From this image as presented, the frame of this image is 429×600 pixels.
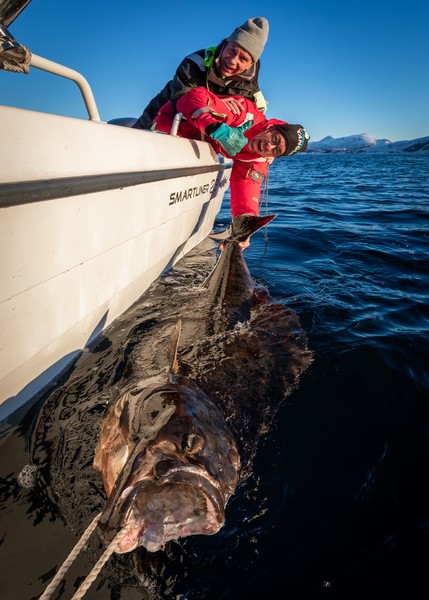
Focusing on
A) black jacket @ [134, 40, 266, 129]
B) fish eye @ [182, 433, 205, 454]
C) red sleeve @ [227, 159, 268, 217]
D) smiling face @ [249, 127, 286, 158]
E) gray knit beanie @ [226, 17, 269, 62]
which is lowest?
fish eye @ [182, 433, 205, 454]

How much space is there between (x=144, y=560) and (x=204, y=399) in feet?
2.36

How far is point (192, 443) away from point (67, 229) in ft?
5.03

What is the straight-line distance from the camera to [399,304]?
3.56m

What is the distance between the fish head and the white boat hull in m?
1.00

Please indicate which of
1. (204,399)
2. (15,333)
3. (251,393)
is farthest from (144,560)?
(15,333)

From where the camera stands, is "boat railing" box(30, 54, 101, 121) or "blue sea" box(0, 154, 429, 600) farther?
"boat railing" box(30, 54, 101, 121)

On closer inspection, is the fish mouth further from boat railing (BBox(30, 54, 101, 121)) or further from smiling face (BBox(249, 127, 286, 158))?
smiling face (BBox(249, 127, 286, 158))

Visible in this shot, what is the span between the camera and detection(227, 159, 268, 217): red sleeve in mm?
5109

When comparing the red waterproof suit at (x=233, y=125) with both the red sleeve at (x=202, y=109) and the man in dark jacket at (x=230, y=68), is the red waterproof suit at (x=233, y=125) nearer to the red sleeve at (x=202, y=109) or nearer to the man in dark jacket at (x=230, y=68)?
the red sleeve at (x=202, y=109)

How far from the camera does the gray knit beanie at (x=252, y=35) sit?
388 cm

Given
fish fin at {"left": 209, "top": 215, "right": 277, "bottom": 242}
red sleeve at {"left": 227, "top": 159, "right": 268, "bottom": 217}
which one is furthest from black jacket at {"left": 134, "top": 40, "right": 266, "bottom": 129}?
fish fin at {"left": 209, "top": 215, "right": 277, "bottom": 242}

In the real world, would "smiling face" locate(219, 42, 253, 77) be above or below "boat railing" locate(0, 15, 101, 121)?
above

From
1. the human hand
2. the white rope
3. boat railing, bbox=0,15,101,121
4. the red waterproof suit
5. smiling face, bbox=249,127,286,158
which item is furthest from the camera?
the human hand

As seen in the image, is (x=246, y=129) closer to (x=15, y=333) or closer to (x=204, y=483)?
(x=15, y=333)
